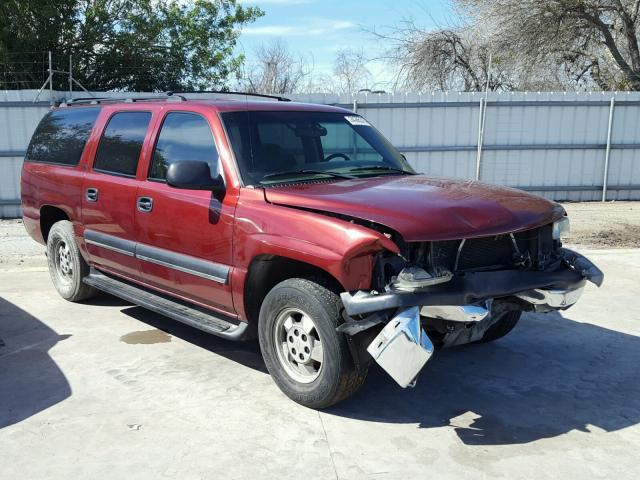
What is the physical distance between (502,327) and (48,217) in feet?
15.6

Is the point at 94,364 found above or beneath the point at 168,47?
beneath

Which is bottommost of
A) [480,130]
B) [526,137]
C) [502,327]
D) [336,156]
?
[502,327]

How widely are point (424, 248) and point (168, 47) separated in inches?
638

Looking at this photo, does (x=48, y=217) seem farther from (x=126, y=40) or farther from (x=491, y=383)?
(x=126, y=40)

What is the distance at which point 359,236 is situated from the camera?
3.52 metres

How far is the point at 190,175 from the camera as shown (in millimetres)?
4207

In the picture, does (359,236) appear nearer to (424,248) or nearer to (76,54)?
(424,248)

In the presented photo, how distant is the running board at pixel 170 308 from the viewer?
4.42 metres

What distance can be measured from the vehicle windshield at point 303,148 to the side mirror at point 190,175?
255 millimetres

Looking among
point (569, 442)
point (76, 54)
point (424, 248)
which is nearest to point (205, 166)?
point (424, 248)

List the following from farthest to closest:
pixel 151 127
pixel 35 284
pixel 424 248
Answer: pixel 35 284 < pixel 151 127 < pixel 424 248

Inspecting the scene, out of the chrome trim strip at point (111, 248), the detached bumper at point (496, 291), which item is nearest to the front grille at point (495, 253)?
the detached bumper at point (496, 291)

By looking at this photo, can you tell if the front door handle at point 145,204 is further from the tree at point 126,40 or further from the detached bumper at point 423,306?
the tree at point 126,40

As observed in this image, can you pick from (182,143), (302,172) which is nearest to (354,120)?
(302,172)
